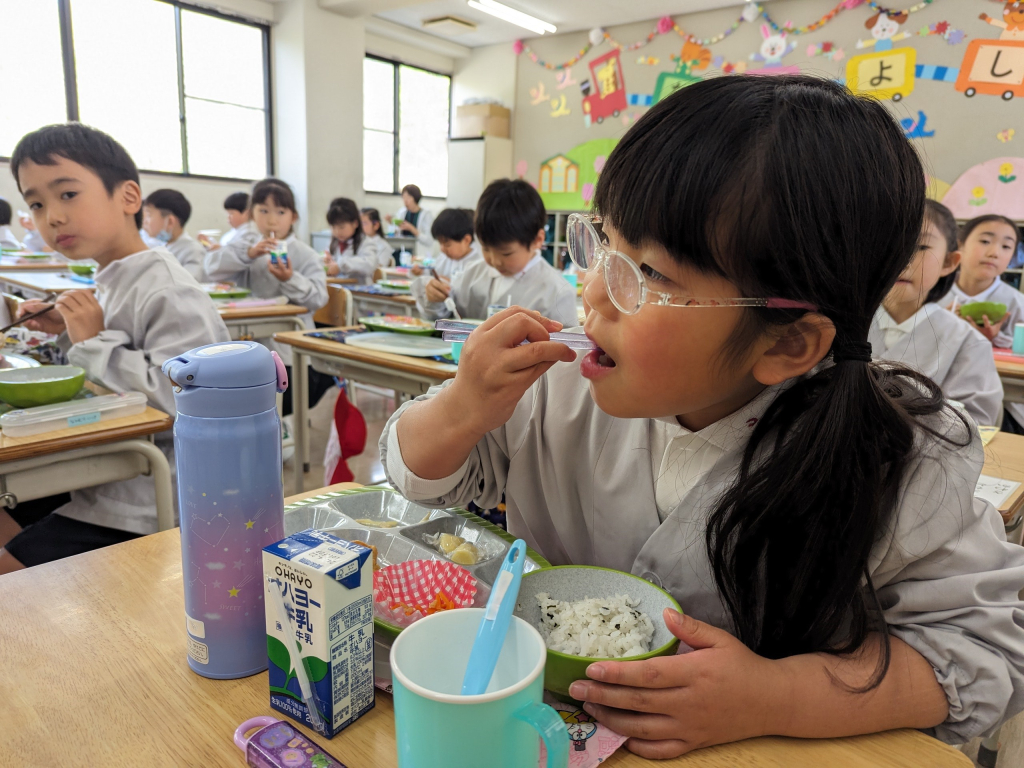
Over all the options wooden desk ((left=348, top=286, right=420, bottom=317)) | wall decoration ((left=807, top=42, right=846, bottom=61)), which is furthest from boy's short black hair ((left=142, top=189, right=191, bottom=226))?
wall decoration ((left=807, top=42, right=846, bottom=61))

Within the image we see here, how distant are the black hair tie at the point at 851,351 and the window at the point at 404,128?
29.0 feet

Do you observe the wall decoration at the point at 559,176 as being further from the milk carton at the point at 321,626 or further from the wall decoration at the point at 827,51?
the milk carton at the point at 321,626

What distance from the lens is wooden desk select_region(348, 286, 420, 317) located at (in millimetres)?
4422

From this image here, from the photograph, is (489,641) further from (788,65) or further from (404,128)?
(404,128)

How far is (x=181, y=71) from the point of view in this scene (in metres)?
7.08

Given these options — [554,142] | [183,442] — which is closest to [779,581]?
[183,442]

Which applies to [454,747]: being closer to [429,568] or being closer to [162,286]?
[429,568]

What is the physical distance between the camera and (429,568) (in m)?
0.70

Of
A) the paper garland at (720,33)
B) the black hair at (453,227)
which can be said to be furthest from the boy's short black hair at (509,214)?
the paper garland at (720,33)

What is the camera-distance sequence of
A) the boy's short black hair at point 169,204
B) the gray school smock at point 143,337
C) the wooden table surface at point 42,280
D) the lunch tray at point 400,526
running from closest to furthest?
the lunch tray at point 400,526 → the gray school smock at point 143,337 → the wooden table surface at point 42,280 → the boy's short black hair at point 169,204

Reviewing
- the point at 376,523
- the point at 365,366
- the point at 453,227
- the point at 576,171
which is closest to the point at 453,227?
the point at 453,227

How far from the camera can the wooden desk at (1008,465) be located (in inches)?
46.6

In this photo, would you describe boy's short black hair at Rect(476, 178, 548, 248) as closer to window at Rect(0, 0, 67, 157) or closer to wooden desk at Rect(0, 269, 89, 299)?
wooden desk at Rect(0, 269, 89, 299)

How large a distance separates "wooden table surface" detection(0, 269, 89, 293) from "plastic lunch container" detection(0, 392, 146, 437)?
2286mm
